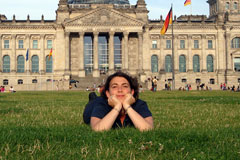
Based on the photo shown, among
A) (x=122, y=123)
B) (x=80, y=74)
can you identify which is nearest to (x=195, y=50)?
(x=80, y=74)

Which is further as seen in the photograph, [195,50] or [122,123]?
[195,50]

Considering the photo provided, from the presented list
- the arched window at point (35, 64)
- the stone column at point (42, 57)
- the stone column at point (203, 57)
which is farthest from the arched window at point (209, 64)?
the arched window at point (35, 64)

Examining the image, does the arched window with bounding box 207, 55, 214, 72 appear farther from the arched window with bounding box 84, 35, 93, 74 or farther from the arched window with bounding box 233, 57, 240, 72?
the arched window with bounding box 84, 35, 93, 74

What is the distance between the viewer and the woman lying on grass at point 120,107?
25.2ft

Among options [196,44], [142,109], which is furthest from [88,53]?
[142,109]

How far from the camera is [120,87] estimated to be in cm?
792

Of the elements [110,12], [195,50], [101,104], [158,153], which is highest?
[110,12]

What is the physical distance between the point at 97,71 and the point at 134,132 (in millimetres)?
73514

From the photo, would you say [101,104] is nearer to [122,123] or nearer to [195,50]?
[122,123]

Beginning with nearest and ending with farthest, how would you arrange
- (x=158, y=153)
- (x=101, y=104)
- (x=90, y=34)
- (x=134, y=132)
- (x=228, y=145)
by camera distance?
1. (x=158, y=153)
2. (x=228, y=145)
3. (x=134, y=132)
4. (x=101, y=104)
5. (x=90, y=34)

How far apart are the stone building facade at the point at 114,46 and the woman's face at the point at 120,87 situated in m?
71.3

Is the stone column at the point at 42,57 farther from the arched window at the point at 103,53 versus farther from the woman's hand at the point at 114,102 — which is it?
the woman's hand at the point at 114,102

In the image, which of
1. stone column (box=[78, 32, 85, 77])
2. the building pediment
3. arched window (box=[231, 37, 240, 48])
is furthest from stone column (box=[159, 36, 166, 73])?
stone column (box=[78, 32, 85, 77])

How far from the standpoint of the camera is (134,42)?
8712 centimetres
